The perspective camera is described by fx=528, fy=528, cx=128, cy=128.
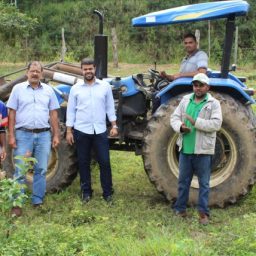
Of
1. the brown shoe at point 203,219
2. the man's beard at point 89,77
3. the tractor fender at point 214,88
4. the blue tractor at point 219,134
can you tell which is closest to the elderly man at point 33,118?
the man's beard at point 89,77

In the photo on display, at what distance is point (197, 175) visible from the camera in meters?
5.29

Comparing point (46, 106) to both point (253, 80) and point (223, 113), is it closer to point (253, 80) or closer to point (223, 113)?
point (223, 113)

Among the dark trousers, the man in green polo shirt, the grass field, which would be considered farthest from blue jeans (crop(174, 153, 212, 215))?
the dark trousers

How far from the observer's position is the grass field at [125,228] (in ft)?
13.7

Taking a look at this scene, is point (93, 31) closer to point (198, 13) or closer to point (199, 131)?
point (198, 13)

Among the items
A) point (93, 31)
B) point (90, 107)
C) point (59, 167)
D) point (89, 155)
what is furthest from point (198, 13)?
point (93, 31)

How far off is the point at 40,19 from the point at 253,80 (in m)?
16.1

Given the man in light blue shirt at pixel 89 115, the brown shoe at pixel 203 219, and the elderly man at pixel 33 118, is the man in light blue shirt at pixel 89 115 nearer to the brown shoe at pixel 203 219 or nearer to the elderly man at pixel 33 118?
the elderly man at pixel 33 118

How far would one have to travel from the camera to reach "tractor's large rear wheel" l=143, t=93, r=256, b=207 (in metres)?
5.58

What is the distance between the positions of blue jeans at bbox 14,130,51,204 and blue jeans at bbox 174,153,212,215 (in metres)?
1.47

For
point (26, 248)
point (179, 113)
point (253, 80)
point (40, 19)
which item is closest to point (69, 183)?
point (179, 113)

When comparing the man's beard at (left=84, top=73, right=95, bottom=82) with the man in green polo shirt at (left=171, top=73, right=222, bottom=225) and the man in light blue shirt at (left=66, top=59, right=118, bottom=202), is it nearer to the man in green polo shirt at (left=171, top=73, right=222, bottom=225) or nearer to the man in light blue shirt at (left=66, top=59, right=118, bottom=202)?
the man in light blue shirt at (left=66, top=59, right=118, bottom=202)

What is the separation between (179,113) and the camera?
5.25m

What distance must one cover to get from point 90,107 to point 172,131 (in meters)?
0.92
